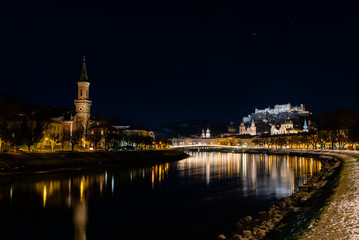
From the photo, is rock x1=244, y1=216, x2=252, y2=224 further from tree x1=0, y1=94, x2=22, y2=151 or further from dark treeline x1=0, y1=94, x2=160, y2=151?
tree x1=0, y1=94, x2=22, y2=151

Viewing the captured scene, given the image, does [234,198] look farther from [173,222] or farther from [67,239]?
[67,239]

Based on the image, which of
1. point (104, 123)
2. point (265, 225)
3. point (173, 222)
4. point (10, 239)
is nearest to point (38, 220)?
point (10, 239)

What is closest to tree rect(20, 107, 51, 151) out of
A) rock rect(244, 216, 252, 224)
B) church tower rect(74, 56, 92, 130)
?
church tower rect(74, 56, 92, 130)

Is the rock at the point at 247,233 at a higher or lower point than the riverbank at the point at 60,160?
lower

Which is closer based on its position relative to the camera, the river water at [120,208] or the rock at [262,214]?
the river water at [120,208]

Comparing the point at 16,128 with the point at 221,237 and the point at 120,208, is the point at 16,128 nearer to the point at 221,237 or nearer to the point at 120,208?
the point at 120,208

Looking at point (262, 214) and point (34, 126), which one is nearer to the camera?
point (262, 214)

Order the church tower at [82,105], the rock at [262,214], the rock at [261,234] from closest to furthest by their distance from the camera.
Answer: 1. the rock at [261,234]
2. the rock at [262,214]
3. the church tower at [82,105]

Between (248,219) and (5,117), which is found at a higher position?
(5,117)

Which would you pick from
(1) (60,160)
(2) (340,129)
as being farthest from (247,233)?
(2) (340,129)

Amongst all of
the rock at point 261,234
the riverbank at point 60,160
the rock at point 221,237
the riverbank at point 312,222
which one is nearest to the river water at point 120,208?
the rock at point 221,237

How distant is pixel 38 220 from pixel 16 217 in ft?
5.77

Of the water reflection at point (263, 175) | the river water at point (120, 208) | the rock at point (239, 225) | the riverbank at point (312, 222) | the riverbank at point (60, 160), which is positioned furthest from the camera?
the riverbank at point (60, 160)

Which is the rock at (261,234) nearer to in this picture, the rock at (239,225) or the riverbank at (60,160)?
the rock at (239,225)
